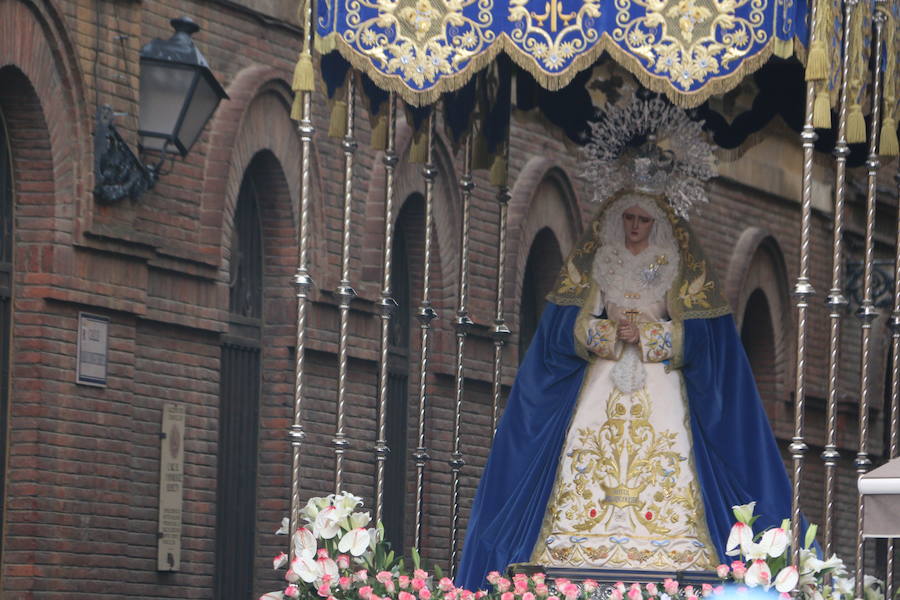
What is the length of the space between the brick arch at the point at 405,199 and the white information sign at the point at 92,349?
10.5ft

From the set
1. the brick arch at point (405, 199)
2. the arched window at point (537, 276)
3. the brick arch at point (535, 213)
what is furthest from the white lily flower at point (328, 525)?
the arched window at point (537, 276)

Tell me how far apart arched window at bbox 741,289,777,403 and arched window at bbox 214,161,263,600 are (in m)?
8.35

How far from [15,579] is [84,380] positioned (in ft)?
3.94

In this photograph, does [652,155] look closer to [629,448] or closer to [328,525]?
[629,448]

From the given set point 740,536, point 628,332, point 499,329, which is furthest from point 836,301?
point 499,329

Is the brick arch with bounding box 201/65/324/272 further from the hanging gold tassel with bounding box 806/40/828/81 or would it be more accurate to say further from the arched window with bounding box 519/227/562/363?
the hanging gold tassel with bounding box 806/40/828/81

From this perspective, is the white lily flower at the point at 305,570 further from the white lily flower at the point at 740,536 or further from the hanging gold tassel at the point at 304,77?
the hanging gold tassel at the point at 304,77

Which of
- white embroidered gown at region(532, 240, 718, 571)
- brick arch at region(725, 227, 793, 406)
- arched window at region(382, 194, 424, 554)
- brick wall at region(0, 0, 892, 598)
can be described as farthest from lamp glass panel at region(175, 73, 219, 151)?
brick arch at region(725, 227, 793, 406)

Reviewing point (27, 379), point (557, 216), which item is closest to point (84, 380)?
point (27, 379)

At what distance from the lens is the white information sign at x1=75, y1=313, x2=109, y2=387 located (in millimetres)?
12672

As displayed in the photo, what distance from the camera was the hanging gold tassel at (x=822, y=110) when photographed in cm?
1020

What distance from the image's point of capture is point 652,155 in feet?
39.1

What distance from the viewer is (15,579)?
12.3 metres

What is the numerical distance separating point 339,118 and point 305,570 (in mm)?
2537
